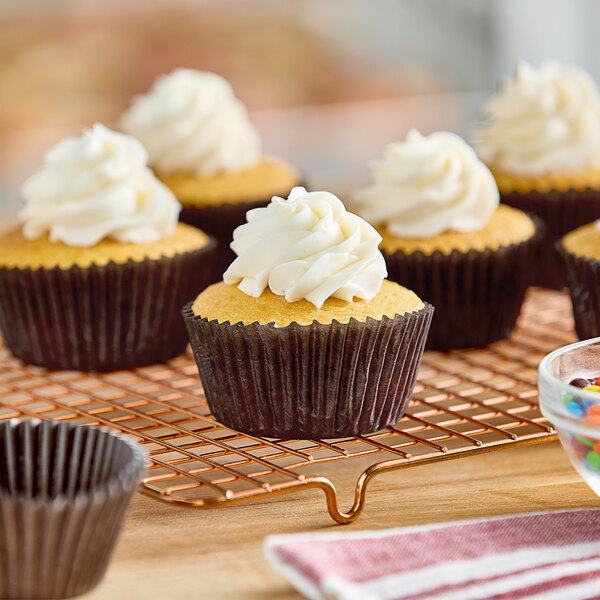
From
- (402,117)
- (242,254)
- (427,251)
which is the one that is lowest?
(402,117)

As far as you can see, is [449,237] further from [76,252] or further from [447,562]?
[447,562]

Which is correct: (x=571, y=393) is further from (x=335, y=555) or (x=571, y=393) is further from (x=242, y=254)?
(x=242, y=254)

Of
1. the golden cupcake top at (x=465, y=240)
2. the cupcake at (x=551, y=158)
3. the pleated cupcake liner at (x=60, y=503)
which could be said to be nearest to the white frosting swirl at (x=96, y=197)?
the golden cupcake top at (x=465, y=240)

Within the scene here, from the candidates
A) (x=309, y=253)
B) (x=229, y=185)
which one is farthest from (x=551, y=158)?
(x=309, y=253)

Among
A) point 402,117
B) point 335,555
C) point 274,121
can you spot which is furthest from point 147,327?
point 402,117

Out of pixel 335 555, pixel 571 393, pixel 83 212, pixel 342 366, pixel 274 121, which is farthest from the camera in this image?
pixel 274 121

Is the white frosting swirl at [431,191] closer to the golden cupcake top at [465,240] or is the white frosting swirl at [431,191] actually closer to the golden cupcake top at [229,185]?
the golden cupcake top at [465,240]
